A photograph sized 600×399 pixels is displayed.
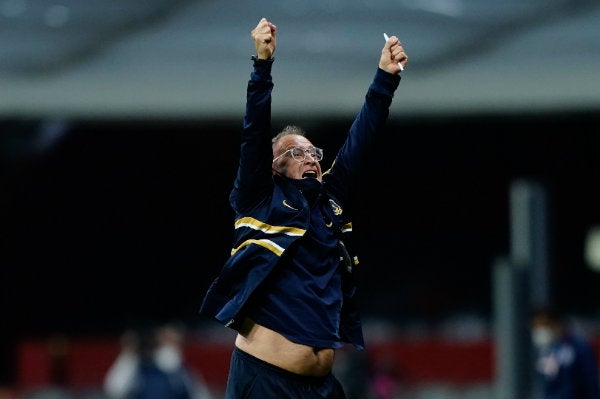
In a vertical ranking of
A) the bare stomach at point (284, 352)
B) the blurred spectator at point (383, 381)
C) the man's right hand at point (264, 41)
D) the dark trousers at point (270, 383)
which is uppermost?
the man's right hand at point (264, 41)

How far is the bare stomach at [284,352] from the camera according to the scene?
486 cm

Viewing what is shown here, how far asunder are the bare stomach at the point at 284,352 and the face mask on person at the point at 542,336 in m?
6.41

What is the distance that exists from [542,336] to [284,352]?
25.3ft

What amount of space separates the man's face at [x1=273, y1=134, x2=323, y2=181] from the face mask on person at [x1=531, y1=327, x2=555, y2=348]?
6.41m

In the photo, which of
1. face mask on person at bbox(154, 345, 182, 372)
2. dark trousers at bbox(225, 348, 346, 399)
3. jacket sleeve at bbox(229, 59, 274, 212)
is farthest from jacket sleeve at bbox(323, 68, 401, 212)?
face mask on person at bbox(154, 345, 182, 372)

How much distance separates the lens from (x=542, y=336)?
39.9 ft

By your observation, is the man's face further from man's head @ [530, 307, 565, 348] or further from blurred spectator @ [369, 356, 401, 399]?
blurred spectator @ [369, 356, 401, 399]

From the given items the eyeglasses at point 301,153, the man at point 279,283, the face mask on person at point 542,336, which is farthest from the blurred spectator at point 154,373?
the eyeglasses at point 301,153

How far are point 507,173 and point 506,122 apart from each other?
57.0 inches

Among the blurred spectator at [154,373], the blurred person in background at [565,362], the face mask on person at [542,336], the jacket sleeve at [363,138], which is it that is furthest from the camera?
the blurred spectator at [154,373]

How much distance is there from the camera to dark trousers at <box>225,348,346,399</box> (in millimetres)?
4859

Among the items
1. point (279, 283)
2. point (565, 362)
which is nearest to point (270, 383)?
point (279, 283)

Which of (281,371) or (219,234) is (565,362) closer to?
(281,371)

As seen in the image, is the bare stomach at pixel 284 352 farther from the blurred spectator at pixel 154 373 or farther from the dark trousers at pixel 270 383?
the blurred spectator at pixel 154 373
